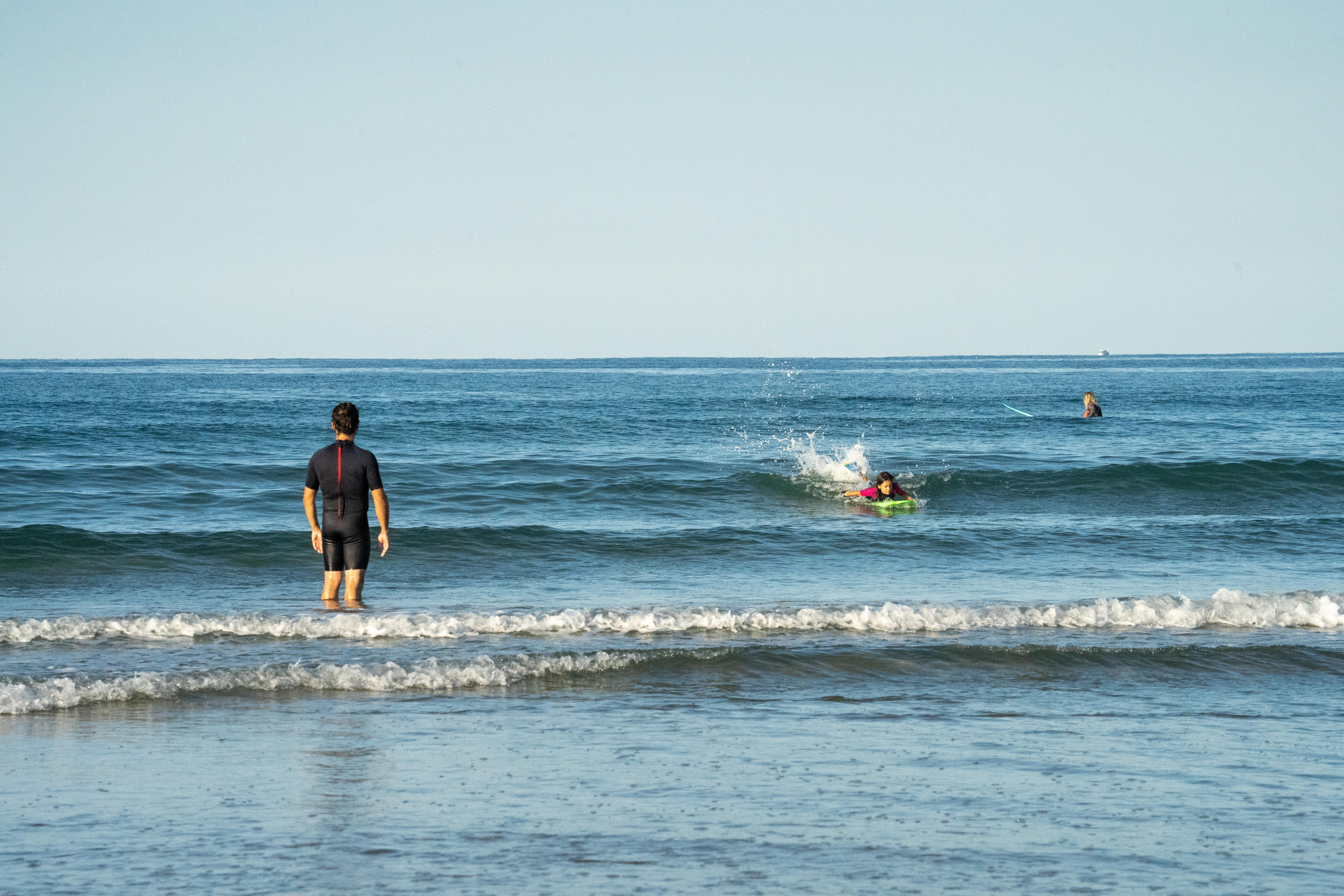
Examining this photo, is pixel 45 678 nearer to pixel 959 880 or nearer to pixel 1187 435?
pixel 959 880

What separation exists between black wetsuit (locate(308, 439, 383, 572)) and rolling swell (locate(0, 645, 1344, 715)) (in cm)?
168

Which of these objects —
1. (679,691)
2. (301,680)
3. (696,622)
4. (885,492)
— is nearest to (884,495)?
(885,492)

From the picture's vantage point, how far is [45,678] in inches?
322

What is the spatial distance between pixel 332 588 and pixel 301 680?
8.12 ft

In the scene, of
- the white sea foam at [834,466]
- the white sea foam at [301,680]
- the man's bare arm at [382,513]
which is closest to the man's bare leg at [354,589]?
the man's bare arm at [382,513]

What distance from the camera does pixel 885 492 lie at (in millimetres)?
20359

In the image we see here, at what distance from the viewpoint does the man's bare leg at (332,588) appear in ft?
34.4

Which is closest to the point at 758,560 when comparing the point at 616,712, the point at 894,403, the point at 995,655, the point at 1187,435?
the point at 995,655

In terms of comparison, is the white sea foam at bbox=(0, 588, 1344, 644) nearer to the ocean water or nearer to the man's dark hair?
the ocean water

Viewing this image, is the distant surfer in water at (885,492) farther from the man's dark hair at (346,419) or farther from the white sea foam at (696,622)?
the man's dark hair at (346,419)

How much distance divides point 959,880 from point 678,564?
33.4 feet

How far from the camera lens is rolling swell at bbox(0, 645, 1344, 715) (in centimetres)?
784

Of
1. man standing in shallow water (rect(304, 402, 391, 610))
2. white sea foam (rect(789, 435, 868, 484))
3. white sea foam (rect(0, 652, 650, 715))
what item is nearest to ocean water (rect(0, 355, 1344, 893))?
white sea foam (rect(0, 652, 650, 715))

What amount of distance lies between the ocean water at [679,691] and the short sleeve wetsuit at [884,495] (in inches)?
8.8
